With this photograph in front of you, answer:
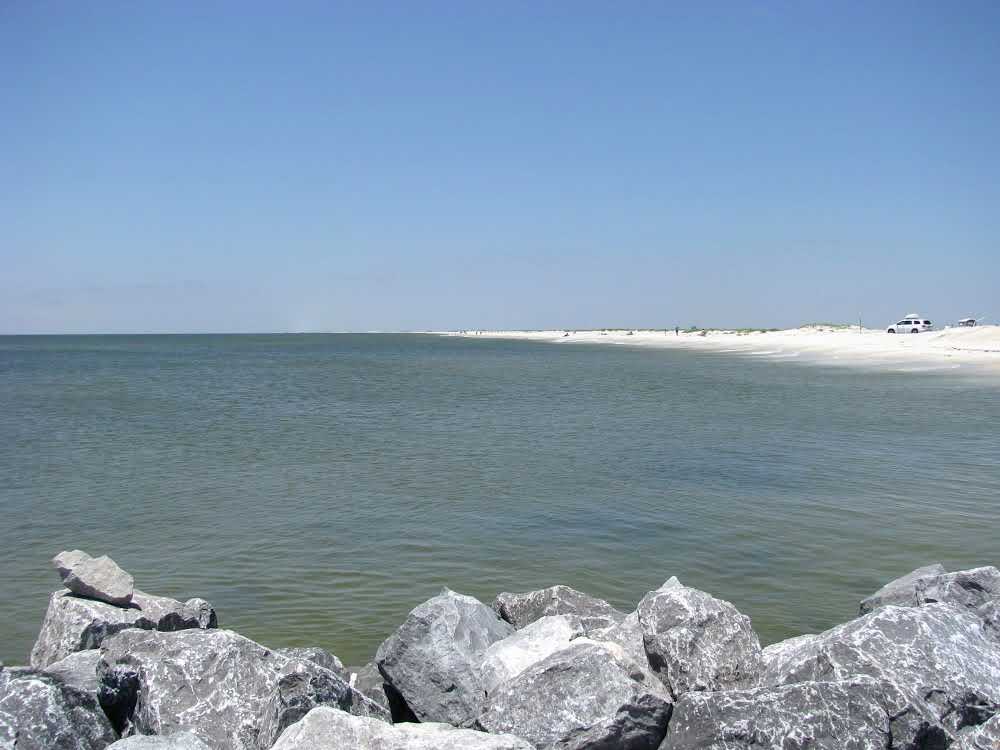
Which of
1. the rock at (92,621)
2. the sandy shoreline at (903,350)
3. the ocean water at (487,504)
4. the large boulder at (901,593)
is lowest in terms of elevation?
the ocean water at (487,504)

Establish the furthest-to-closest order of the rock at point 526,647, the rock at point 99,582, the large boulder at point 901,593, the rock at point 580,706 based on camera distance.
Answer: the large boulder at point 901,593
the rock at point 99,582
the rock at point 526,647
the rock at point 580,706

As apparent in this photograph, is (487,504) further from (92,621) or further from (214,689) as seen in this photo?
(214,689)

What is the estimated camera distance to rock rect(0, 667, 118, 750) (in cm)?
550

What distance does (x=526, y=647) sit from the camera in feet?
24.1

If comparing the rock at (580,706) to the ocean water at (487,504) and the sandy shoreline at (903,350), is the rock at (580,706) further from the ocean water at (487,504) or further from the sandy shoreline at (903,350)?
the sandy shoreline at (903,350)

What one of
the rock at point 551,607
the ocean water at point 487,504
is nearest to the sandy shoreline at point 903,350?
the ocean water at point 487,504

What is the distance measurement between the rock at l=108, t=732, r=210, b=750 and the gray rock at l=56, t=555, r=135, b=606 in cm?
358

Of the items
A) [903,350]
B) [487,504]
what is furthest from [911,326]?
[487,504]

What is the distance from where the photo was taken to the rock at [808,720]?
5.57 meters

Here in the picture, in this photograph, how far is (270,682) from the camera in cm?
653

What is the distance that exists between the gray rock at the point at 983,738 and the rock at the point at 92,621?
697 centimetres

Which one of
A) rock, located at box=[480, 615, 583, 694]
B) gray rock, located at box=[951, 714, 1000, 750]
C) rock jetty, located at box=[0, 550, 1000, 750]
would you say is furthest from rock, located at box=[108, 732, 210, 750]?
gray rock, located at box=[951, 714, 1000, 750]

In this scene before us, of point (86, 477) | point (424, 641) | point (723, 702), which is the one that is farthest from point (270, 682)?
point (86, 477)

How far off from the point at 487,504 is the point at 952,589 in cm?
947
